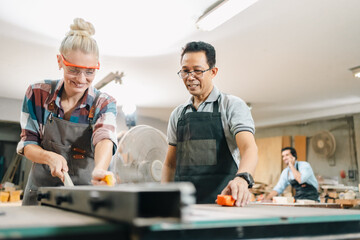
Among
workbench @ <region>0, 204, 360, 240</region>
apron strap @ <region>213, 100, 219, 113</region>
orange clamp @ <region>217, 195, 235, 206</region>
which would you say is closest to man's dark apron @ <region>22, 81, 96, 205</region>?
apron strap @ <region>213, 100, 219, 113</region>

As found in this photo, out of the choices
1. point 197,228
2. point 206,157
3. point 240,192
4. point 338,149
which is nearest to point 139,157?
point 206,157

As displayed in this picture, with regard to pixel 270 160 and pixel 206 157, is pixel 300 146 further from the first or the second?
pixel 206 157

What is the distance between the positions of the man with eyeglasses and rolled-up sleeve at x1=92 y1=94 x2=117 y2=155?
1.71ft

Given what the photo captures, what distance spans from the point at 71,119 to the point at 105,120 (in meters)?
0.23

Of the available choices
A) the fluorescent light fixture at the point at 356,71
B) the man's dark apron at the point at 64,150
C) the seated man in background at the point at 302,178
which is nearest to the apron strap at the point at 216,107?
the man's dark apron at the point at 64,150

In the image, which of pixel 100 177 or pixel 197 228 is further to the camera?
pixel 100 177

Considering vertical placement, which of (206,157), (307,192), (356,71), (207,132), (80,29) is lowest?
(307,192)

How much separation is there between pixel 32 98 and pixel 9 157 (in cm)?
1107

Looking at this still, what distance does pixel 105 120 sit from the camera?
192 centimetres

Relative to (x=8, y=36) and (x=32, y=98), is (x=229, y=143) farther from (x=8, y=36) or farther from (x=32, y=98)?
(x=8, y=36)

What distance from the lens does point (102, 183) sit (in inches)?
57.7

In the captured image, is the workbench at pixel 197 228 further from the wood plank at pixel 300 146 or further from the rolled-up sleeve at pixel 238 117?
the wood plank at pixel 300 146

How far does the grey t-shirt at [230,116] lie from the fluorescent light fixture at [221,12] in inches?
61.4

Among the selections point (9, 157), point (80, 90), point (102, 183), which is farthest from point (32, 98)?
point (9, 157)
